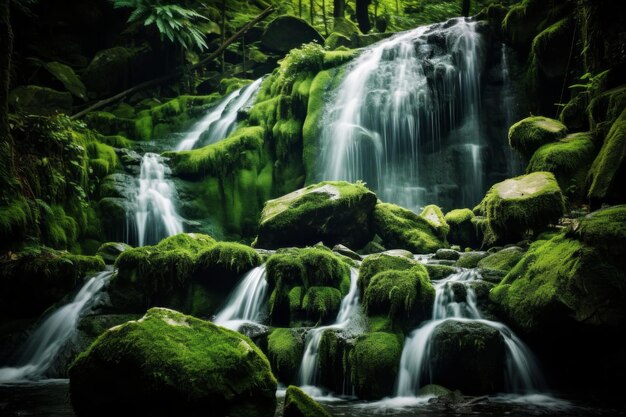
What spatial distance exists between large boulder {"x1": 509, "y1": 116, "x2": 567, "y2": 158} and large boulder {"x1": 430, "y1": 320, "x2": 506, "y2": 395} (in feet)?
19.4

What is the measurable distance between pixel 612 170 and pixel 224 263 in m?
6.73

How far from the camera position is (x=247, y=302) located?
8023mm

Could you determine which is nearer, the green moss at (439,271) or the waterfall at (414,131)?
the green moss at (439,271)

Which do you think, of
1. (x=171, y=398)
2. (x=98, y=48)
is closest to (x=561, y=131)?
(x=171, y=398)

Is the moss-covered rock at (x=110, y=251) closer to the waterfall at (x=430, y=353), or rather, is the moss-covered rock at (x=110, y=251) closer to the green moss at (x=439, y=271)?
the green moss at (x=439, y=271)

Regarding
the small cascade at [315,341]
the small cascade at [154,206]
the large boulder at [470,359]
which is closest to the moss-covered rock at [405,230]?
the small cascade at [315,341]

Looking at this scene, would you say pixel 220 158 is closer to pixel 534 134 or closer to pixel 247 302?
pixel 247 302

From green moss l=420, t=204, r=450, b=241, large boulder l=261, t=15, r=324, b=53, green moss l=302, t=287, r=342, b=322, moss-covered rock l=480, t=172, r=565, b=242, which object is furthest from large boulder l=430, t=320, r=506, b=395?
large boulder l=261, t=15, r=324, b=53

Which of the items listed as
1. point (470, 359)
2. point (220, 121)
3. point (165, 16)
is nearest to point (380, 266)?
point (470, 359)

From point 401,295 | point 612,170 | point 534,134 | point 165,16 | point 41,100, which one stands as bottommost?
point 401,295

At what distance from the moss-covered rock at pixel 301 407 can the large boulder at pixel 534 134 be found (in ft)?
28.0

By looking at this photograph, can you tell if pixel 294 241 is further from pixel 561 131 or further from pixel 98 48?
pixel 98 48

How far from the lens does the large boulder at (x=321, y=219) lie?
414 inches

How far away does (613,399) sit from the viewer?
5.02m
